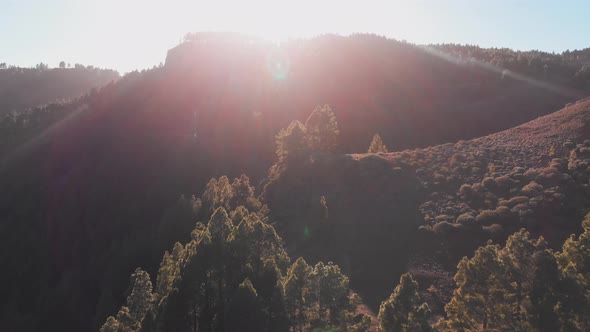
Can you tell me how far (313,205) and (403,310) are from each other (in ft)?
134

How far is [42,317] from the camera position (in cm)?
7994

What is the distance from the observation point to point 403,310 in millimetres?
27219

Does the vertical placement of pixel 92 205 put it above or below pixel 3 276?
above

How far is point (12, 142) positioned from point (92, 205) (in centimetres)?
9382

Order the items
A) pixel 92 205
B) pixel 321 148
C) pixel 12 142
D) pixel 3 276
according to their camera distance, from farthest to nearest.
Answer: pixel 12 142 < pixel 92 205 < pixel 3 276 < pixel 321 148

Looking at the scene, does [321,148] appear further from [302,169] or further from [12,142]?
[12,142]

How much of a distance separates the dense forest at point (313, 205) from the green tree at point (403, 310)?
10 centimetres

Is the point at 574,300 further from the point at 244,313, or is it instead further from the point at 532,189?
the point at 532,189

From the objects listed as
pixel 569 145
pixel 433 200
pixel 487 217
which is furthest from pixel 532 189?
pixel 569 145

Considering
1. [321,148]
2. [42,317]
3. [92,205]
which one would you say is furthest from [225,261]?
[92,205]

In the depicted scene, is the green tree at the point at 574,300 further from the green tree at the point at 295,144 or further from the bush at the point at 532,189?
the green tree at the point at 295,144

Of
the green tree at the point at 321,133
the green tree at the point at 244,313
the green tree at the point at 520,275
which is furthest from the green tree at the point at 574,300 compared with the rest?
the green tree at the point at 321,133

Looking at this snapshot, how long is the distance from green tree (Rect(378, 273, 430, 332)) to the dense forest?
0.10m

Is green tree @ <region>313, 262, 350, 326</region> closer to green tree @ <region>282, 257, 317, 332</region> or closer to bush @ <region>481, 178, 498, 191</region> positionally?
green tree @ <region>282, 257, 317, 332</region>
